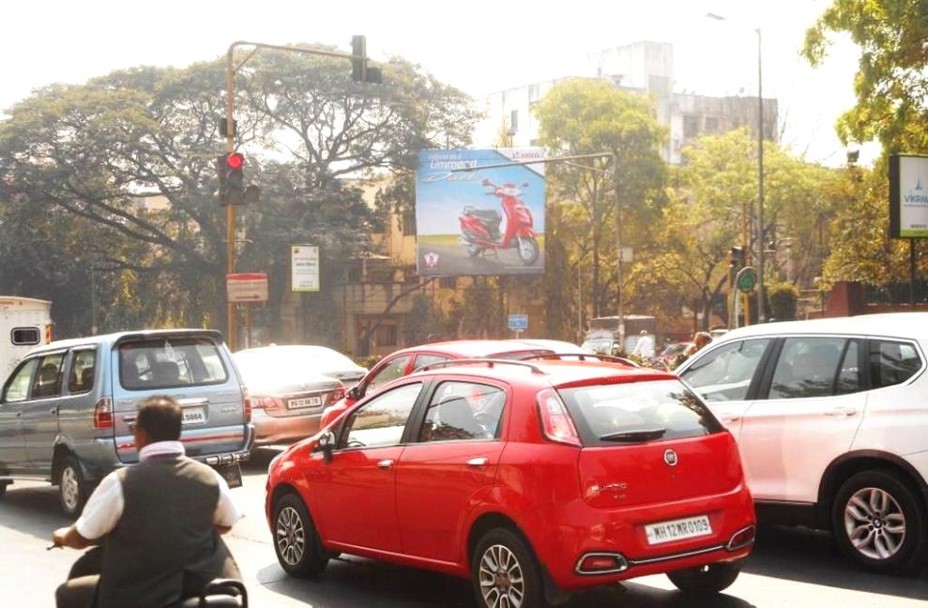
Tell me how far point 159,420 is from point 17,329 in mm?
21301

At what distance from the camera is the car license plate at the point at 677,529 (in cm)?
705

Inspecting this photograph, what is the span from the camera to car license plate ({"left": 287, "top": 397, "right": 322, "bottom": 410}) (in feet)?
55.3

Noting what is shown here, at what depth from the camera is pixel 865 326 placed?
915 cm

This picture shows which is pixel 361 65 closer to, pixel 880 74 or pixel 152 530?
pixel 880 74

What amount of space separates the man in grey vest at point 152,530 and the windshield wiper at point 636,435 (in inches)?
104

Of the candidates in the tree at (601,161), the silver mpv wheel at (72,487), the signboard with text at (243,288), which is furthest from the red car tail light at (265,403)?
the tree at (601,161)

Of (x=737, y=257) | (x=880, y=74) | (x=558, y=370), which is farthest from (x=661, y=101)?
(x=558, y=370)

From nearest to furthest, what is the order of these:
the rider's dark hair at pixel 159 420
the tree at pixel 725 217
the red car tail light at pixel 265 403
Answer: the rider's dark hair at pixel 159 420
the red car tail light at pixel 265 403
the tree at pixel 725 217

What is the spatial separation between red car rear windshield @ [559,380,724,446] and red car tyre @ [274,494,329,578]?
8.41 feet

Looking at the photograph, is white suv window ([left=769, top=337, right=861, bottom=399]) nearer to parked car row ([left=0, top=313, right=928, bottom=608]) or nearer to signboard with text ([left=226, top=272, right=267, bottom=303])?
parked car row ([left=0, top=313, right=928, bottom=608])

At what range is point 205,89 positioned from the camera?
55.1m

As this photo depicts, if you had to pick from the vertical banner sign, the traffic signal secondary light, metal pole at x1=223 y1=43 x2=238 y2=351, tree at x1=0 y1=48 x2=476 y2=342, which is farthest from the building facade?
metal pole at x1=223 y1=43 x2=238 y2=351

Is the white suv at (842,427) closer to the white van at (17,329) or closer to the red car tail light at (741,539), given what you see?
the red car tail light at (741,539)

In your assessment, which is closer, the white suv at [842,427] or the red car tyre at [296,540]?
the white suv at [842,427]
